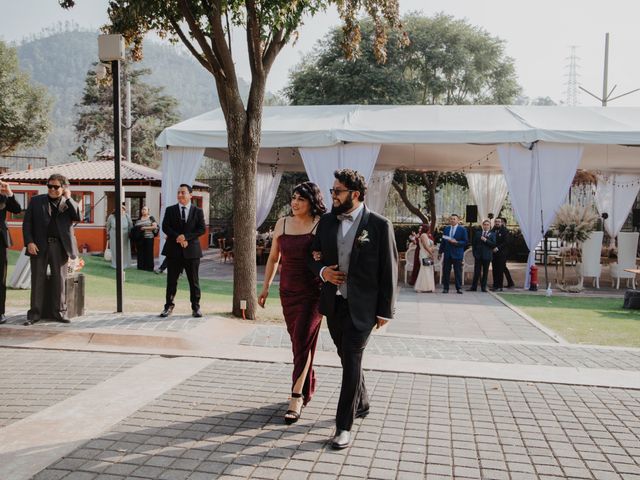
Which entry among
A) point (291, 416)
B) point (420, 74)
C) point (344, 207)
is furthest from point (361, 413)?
point (420, 74)

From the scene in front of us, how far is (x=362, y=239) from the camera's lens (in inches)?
164

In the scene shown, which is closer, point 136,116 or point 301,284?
point 301,284

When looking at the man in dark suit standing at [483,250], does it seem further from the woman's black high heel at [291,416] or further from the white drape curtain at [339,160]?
the woman's black high heel at [291,416]

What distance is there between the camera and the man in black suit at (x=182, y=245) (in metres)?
8.23


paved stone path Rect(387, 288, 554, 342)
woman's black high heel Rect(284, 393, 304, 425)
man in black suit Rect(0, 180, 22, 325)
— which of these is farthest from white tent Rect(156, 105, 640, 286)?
woman's black high heel Rect(284, 393, 304, 425)

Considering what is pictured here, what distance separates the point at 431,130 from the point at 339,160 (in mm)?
2222

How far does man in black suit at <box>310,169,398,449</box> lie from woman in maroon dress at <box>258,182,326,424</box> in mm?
415

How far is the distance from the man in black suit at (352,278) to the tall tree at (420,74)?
22.7 metres

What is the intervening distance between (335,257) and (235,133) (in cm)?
482

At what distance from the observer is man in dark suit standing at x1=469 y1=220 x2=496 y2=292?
13.9 meters

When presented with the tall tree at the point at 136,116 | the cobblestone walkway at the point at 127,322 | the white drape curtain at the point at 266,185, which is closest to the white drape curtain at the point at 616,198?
the white drape curtain at the point at 266,185

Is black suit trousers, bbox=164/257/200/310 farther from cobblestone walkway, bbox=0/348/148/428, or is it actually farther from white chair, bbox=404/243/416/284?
white chair, bbox=404/243/416/284

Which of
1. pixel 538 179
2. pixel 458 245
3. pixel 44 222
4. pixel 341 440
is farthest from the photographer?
pixel 538 179

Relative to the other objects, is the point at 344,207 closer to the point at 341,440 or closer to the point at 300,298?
the point at 300,298
